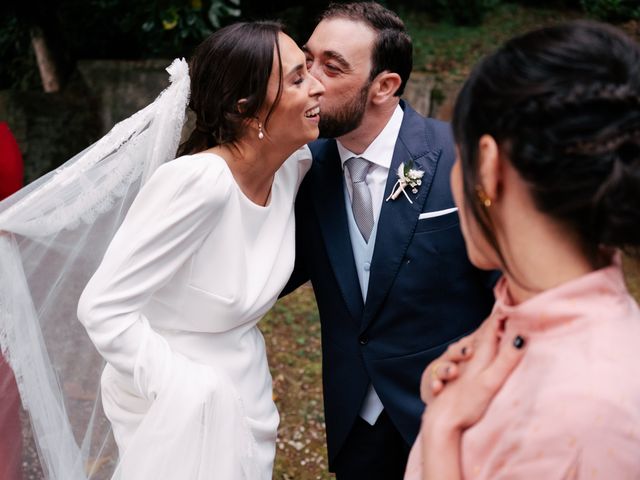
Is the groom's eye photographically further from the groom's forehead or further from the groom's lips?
the groom's lips

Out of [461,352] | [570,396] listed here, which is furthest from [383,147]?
[570,396]

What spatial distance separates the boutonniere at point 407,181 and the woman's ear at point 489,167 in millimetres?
1199

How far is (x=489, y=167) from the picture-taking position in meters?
1.26

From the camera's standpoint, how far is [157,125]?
253 centimetres

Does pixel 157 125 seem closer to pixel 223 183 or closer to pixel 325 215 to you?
pixel 223 183

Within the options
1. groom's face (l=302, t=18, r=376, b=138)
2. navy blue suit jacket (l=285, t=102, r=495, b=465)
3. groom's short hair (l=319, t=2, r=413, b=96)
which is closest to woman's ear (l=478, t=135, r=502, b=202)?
navy blue suit jacket (l=285, t=102, r=495, b=465)

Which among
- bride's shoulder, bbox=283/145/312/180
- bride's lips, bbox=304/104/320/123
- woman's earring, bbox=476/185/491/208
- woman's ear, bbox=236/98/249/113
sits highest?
woman's earring, bbox=476/185/491/208

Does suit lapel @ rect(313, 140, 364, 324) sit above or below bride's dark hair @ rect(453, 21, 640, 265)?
below

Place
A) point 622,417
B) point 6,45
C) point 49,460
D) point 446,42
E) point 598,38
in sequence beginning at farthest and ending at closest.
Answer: point 446,42 < point 6,45 < point 49,460 < point 598,38 < point 622,417

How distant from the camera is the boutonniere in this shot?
2.51 m

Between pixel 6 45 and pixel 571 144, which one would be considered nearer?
pixel 571 144

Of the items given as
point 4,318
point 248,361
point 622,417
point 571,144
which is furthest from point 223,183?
point 622,417

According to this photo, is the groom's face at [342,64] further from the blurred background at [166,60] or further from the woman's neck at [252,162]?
the blurred background at [166,60]

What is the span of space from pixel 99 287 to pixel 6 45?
697 centimetres
